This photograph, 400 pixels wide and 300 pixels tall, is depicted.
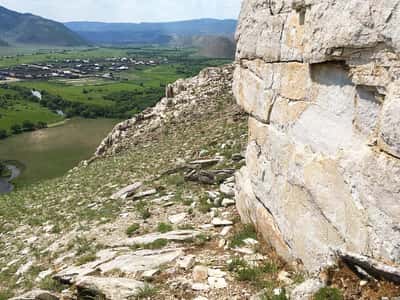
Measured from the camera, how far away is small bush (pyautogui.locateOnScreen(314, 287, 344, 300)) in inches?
266

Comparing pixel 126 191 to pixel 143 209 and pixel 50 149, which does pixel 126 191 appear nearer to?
pixel 143 209

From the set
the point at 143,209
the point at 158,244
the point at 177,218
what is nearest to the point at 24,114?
the point at 143,209

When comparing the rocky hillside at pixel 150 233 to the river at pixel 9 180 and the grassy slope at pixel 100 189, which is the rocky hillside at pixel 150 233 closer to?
the grassy slope at pixel 100 189

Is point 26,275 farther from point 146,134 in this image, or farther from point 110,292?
point 146,134

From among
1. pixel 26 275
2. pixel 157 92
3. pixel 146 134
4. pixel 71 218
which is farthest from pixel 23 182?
pixel 157 92

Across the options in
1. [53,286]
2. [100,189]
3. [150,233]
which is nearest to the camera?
[53,286]

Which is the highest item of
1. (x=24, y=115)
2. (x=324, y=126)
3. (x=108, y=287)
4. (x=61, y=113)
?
(x=324, y=126)

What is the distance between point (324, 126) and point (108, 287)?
18.2ft

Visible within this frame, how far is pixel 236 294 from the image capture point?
8.61 m

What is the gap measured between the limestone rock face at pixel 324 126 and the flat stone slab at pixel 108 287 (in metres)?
3.34

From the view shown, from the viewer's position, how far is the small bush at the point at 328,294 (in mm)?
6746

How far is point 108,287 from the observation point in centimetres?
933

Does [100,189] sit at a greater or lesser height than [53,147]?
greater

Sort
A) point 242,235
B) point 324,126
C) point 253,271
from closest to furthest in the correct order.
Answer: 1. point 324,126
2. point 253,271
3. point 242,235
